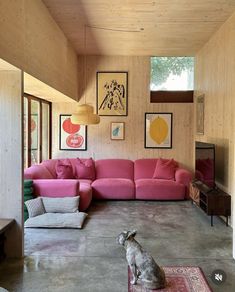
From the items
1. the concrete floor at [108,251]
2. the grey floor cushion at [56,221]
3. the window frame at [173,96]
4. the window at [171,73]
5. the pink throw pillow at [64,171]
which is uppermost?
the window at [171,73]

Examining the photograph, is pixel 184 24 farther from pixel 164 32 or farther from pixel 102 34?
pixel 102 34

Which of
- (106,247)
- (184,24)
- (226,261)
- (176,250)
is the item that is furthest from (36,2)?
(226,261)

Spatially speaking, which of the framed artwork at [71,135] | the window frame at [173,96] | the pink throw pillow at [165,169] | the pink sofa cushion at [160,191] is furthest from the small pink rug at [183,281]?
the window frame at [173,96]

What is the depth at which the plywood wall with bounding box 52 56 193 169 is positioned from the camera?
748cm

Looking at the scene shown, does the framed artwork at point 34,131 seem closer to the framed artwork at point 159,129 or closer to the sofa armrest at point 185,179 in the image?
the framed artwork at point 159,129

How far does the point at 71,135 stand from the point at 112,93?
144 cm

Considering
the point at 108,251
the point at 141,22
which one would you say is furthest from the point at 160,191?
the point at 141,22

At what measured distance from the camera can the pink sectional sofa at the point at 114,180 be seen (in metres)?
5.24

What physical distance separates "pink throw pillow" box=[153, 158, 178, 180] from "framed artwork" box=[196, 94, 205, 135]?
3.09 feet

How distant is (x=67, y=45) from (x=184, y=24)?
2303 millimetres

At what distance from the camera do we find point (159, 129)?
7.49 m

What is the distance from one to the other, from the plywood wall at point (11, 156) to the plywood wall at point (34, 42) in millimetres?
283

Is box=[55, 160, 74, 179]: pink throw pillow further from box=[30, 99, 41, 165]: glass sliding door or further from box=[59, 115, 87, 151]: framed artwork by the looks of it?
A: box=[59, 115, 87, 151]: framed artwork

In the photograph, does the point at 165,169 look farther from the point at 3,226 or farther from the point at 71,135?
the point at 3,226
